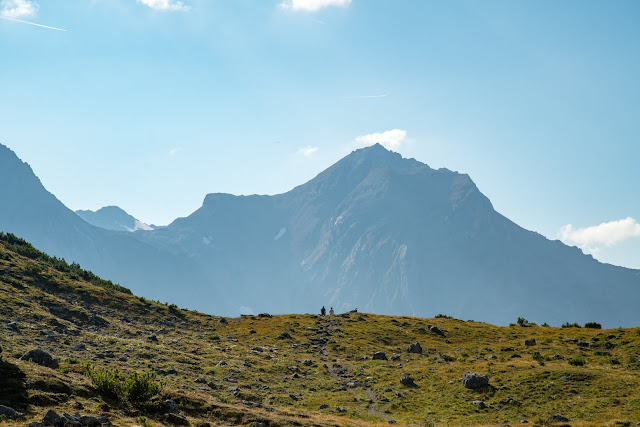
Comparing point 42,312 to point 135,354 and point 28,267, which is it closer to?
point 135,354

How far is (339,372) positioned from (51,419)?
38813 mm

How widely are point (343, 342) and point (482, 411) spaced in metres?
33.3

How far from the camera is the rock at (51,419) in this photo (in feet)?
63.1

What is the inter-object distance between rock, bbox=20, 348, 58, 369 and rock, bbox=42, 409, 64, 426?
32.4ft

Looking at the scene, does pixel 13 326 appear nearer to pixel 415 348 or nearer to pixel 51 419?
pixel 51 419

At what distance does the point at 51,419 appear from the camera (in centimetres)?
1933

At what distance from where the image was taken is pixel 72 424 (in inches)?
767

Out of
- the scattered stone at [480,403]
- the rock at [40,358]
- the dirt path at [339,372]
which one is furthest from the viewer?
the dirt path at [339,372]

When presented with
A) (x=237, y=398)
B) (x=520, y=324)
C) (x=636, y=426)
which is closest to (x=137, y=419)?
(x=237, y=398)

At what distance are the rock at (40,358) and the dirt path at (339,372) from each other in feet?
80.4

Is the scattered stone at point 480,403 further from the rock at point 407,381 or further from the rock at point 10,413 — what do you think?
the rock at point 10,413

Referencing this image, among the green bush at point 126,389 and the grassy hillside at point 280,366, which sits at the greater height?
the grassy hillside at point 280,366

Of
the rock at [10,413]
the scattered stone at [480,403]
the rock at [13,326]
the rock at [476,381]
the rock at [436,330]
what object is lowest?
the rock at [10,413]

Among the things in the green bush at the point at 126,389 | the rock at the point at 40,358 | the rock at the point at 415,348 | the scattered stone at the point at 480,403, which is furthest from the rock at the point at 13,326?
the rock at the point at 415,348
